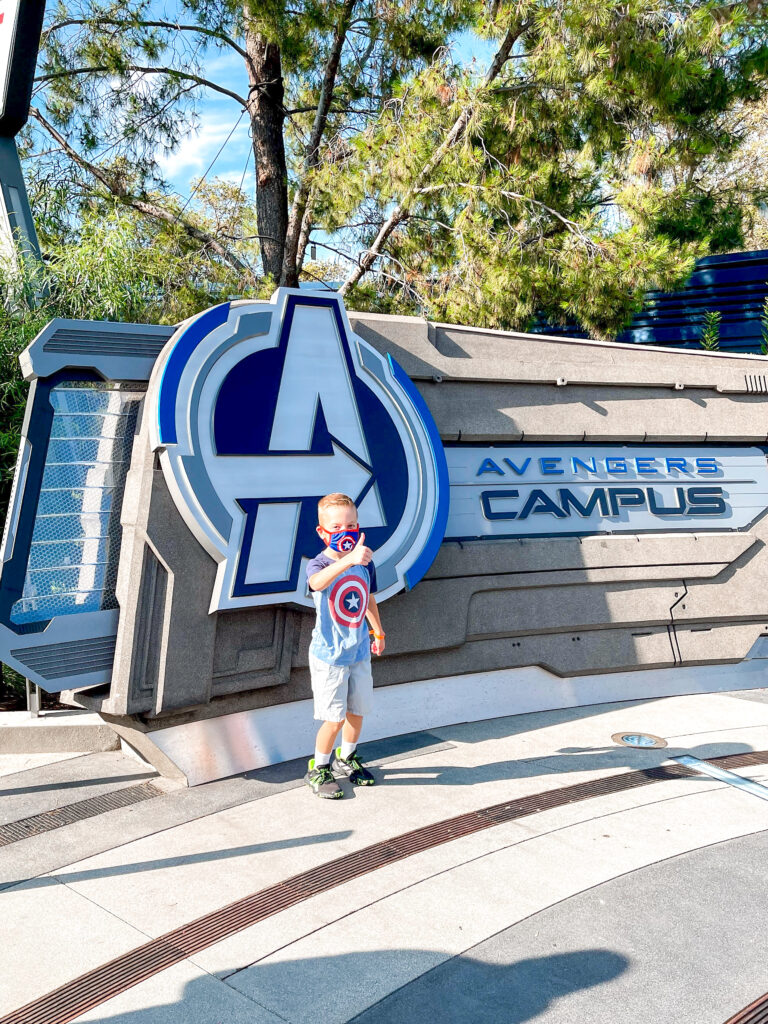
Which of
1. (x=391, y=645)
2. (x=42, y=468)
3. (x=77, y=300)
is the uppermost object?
(x=77, y=300)

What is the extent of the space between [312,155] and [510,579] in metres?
8.01

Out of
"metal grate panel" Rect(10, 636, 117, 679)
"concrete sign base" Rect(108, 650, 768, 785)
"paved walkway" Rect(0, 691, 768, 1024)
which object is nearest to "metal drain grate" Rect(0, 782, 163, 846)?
"paved walkway" Rect(0, 691, 768, 1024)

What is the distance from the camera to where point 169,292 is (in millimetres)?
10305

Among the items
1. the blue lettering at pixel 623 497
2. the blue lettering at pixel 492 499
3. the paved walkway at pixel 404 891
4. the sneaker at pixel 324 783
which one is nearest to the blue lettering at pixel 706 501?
the blue lettering at pixel 623 497

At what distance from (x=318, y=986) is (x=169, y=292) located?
337 inches

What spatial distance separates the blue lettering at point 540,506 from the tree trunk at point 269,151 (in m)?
7.24

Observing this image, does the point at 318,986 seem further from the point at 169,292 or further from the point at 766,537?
the point at 169,292

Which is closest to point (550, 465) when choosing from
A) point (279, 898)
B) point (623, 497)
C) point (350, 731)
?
point (623, 497)

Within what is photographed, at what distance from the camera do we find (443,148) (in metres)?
10.1

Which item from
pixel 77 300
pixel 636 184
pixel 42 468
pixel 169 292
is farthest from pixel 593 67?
pixel 42 468

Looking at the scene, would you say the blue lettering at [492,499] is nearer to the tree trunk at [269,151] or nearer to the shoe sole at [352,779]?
the shoe sole at [352,779]

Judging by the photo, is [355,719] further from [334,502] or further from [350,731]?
[334,502]

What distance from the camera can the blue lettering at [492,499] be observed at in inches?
262

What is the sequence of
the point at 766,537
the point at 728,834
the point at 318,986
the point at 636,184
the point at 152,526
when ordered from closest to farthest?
the point at 318,986 < the point at 728,834 < the point at 152,526 < the point at 766,537 < the point at 636,184
